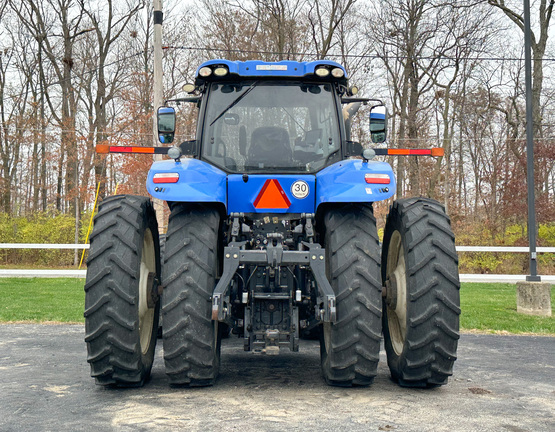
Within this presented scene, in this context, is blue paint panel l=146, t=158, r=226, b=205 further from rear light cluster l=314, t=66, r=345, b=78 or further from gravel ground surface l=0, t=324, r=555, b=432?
gravel ground surface l=0, t=324, r=555, b=432

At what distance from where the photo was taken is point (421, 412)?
14.0ft

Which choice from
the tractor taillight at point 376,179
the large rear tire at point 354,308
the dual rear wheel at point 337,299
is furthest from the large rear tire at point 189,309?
the tractor taillight at point 376,179

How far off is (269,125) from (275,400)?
2.45 m

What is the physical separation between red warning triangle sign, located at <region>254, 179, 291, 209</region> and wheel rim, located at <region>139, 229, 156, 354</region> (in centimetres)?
119

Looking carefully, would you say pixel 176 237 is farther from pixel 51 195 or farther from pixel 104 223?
pixel 51 195

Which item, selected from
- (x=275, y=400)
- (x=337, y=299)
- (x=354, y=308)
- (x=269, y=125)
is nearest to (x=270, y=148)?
(x=269, y=125)

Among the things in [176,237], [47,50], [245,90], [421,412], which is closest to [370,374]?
[421,412]

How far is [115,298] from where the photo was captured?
4.71 metres

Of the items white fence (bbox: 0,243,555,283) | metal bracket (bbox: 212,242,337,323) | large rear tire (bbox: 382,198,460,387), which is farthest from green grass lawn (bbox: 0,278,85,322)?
large rear tire (bbox: 382,198,460,387)

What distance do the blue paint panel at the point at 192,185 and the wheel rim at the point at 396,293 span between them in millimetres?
1622

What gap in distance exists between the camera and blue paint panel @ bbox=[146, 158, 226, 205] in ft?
15.9

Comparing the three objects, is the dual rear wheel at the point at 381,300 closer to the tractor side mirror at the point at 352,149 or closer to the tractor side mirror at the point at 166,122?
the tractor side mirror at the point at 352,149

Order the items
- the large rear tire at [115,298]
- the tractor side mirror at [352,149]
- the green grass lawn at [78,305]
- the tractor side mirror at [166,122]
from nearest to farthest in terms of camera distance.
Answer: the large rear tire at [115,298], the tractor side mirror at [352,149], the tractor side mirror at [166,122], the green grass lawn at [78,305]

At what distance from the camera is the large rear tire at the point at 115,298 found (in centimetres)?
470
